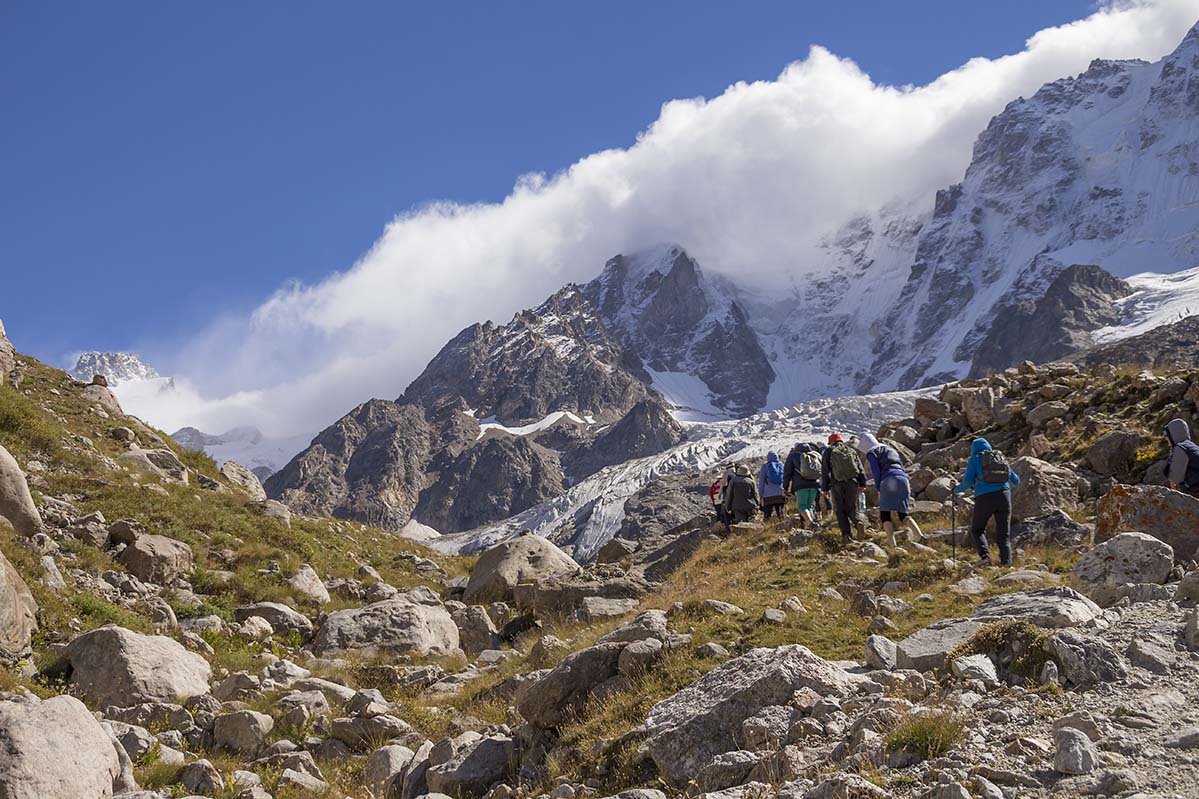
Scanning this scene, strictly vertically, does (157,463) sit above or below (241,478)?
above

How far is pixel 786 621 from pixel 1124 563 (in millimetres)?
4062

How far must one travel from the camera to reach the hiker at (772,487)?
77.0ft

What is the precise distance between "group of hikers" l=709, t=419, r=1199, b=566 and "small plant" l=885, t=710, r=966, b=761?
330 inches

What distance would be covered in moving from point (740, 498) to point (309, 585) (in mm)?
11431

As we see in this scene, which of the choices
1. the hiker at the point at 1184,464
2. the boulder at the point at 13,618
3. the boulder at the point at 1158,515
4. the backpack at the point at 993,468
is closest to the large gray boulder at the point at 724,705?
the boulder at the point at 1158,515

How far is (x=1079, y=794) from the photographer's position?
18.8 feet

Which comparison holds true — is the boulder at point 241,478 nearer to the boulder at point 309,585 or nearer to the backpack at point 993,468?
the boulder at point 309,585

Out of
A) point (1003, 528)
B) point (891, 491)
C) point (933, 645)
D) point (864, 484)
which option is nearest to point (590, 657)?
point (933, 645)

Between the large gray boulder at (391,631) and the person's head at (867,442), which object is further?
the person's head at (867,442)

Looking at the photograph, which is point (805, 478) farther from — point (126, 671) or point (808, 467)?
point (126, 671)

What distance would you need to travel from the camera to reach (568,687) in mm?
10219

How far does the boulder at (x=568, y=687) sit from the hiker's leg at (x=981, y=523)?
290 inches

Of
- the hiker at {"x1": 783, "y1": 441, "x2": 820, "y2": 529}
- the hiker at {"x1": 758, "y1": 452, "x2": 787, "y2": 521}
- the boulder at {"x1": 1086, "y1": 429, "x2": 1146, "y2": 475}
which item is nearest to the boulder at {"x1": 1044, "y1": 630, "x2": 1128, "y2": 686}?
the hiker at {"x1": 783, "y1": 441, "x2": 820, "y2": 529}

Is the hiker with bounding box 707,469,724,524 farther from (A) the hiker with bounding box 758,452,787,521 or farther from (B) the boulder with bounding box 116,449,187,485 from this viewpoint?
(B) the boulder with bounding box 116,449,187,485
